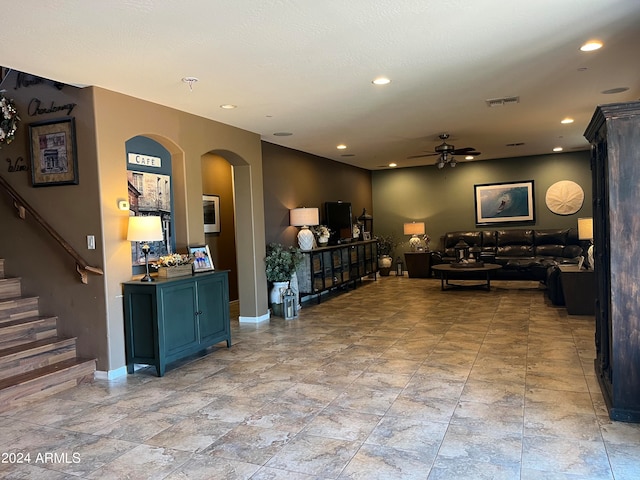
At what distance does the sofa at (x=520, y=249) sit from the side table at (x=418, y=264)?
152mm

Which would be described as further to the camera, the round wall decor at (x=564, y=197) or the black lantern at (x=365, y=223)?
the black lantern at (x=365, y=223)

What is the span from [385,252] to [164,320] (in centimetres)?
781

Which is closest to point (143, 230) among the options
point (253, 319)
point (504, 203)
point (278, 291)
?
point (253, 319)

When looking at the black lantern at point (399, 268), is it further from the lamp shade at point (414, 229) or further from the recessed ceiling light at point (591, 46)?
the recessed ceiling light at point (591, 46)

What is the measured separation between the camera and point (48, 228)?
427cm

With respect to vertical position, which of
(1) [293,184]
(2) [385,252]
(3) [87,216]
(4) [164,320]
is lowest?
(4) [164,320]

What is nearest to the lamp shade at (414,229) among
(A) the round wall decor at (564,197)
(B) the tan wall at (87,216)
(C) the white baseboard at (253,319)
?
(A) the round wall decor at (564,197)

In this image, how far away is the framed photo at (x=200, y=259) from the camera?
489 centimetres

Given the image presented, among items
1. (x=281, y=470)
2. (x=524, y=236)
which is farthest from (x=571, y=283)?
(x=281, y=470)

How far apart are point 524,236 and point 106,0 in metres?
9.33

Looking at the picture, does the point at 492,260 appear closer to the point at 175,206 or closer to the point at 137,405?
the point at 175,206

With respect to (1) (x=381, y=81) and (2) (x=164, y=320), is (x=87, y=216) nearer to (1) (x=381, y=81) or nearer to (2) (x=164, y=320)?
(2) (x=164, y=320)

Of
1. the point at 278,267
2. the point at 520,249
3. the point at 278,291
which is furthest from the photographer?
the point at 520,249

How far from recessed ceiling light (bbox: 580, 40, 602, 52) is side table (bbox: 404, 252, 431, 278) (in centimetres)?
699
